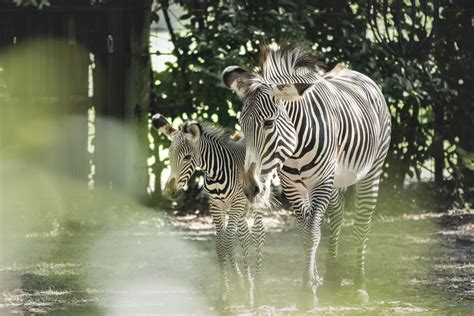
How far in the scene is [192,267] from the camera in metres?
9.42

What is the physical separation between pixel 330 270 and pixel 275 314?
1183 millimetres

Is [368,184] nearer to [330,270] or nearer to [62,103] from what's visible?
[330,270]

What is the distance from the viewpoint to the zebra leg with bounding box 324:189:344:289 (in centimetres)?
852

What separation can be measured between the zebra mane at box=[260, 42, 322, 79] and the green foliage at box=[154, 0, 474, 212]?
323cm

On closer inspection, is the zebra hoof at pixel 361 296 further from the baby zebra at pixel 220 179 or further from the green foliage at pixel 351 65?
the green foliage at pixel 351 65

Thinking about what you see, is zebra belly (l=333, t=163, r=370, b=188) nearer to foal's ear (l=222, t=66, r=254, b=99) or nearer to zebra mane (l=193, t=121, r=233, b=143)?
zebra mane (l=193, t=121, r=233, b=143)

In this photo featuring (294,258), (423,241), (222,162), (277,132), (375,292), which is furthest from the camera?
(423,241)

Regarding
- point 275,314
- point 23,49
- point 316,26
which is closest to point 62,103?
point 23,49

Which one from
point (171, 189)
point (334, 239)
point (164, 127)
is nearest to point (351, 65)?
point (334, 239)

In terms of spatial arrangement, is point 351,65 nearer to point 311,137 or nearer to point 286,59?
point 286,59

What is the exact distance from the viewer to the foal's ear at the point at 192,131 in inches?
307

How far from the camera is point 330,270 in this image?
28.1 ft

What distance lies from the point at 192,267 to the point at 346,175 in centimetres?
192

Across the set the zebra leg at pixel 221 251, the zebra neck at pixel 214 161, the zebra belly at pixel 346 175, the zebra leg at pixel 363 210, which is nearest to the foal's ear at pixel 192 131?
the zebra neck at pixel 214 161
